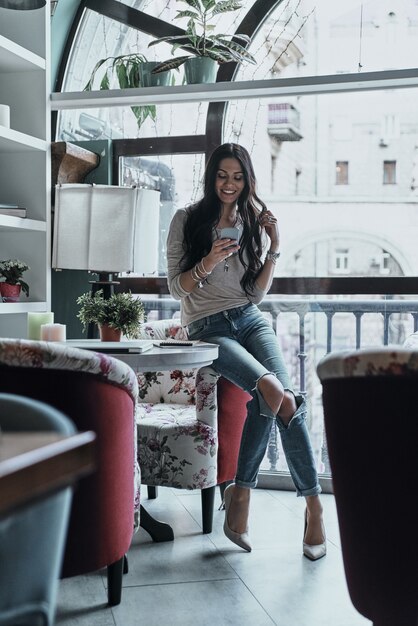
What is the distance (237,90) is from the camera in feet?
11.6

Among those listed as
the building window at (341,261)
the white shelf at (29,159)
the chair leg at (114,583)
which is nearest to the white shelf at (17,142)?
the white shelf at (29,159)

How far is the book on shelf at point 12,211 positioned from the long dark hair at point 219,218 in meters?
0.79

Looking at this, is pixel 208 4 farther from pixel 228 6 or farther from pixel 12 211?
pixel 12 211

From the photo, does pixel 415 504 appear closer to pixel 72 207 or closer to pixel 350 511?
pixel 350 511

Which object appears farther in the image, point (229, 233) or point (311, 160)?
point (311, 160)

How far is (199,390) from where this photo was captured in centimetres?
294

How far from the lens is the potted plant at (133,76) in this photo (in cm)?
373

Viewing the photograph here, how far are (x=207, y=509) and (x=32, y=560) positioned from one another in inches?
82.7

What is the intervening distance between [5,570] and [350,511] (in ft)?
2.54

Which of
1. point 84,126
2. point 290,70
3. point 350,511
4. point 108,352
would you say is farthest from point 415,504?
point 84,126

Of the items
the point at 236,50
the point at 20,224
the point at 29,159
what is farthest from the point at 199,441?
the point at 236,50

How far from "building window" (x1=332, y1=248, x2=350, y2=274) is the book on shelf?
1.44 metres

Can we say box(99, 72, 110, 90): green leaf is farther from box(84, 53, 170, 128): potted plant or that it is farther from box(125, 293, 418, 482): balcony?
box(125, 293, 418, 482): balcony

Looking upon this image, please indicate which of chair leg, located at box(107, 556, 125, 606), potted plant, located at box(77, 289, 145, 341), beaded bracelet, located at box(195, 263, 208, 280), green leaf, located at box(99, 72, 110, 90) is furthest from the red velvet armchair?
green leaf, located at box(99, 72, 110, 90)
